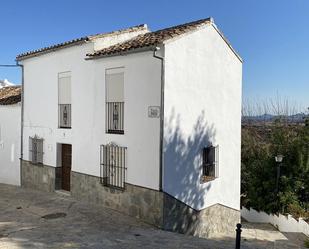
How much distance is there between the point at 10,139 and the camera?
16922 mm

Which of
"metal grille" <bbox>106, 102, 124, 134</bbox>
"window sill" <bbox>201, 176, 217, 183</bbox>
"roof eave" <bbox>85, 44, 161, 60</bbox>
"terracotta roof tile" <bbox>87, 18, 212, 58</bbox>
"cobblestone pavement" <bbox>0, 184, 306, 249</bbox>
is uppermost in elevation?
"terracotta roof tile" <bbox>87, 18, 212, 58</bbox>

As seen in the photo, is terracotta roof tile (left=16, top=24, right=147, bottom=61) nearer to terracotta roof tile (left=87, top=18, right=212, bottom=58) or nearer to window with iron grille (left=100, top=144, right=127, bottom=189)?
terracotta roof tile (left=87, top=18, right=212, bottom=58)

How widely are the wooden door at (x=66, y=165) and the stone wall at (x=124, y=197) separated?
2.56 ft

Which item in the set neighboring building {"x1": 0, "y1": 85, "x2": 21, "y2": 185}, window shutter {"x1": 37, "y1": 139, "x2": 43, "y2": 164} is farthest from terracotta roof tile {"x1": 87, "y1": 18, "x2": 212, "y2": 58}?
neighboring building {"x1": 0, "y1": 85, "x2": 21, "y2": 185}

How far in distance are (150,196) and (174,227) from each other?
1.28 metres

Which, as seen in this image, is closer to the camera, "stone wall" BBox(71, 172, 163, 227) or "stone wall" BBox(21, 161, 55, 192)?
"stone wall" BBox(71, 172, 163, 227)

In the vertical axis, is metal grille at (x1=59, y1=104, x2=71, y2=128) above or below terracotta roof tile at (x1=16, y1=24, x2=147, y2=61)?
below

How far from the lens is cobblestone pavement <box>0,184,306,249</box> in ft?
29.0

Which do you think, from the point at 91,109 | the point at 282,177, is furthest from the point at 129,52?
the point at 282,177

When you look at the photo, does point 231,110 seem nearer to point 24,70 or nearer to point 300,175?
point 300,175

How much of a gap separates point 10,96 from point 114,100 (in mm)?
8342

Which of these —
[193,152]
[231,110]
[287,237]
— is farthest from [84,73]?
[287,237]

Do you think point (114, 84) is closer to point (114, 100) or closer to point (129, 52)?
point (114, 100)

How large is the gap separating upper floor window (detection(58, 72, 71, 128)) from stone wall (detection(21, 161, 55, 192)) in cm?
198
